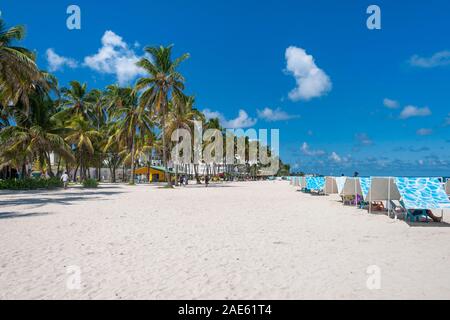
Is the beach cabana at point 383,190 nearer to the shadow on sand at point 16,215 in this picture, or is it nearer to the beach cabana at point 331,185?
the beach cabana at point 331,185

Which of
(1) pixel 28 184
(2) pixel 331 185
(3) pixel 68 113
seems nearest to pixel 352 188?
(2) pixel 331 185

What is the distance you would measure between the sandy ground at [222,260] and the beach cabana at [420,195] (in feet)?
1.71

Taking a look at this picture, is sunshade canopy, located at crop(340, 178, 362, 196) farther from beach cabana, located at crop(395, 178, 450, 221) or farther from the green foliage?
the green foliage

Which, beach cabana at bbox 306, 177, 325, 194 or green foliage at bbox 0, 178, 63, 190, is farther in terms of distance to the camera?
green foliage at bbox 0, 178, 63, 190

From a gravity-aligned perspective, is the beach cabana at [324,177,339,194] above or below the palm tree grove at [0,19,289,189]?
below

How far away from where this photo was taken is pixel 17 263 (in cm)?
491

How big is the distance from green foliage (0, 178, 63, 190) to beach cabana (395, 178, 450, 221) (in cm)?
2360

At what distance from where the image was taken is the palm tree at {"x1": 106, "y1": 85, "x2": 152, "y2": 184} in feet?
127

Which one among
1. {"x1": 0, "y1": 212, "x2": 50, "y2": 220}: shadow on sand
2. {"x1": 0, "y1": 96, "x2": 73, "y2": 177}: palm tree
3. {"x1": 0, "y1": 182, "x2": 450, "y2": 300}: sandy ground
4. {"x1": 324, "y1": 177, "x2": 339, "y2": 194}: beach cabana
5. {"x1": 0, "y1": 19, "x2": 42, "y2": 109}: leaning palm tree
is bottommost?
{"x1": 0, "y1": 212, "x2": 50, "y2": 220}: shadow on sand

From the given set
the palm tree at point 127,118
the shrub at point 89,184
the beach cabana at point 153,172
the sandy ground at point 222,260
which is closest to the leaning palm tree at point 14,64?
the sandy ground at point 222,260

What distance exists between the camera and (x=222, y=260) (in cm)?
514

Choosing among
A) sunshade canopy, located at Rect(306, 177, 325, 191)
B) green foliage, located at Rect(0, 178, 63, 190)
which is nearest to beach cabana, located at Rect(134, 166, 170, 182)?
green foliage, located at Rect(0, 178, 63, 190)

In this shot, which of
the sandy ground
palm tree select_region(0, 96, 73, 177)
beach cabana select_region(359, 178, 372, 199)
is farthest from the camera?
palm tree select_region(0, 96, 73, 177)

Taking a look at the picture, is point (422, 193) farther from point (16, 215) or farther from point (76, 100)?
point (76, 100)
